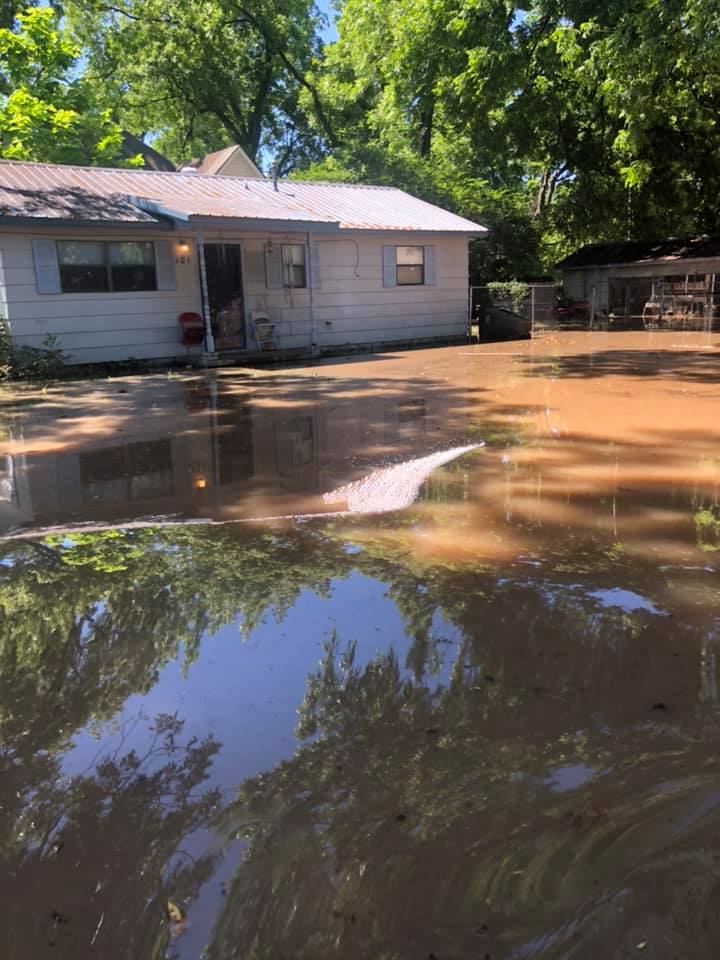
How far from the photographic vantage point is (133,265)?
15.0 m

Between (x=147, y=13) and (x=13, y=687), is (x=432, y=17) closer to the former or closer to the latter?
(x=147, y=13)

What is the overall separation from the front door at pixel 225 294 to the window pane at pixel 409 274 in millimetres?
4413

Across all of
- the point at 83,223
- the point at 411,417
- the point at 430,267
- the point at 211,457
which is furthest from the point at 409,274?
the point at 211,457

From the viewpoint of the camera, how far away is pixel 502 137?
24.5 meters

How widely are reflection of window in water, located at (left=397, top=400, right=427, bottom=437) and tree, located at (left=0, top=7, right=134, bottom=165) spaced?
19401mm

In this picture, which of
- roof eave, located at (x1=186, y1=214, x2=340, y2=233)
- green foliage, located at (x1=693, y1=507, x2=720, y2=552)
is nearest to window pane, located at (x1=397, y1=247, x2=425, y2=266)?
roof eave, located at (x1=186, y1=214, x2=340, y2=233)

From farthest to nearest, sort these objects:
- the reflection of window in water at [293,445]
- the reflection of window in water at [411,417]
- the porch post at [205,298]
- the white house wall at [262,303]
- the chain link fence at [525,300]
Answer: the chain link fence at [525,300] < the porch post at [205,298] < the white house wall at [262,303] < the reflection of window in water at [411,417] < the reflection of window in water at [293,445]

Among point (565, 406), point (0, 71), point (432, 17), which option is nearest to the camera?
point (565, 406)

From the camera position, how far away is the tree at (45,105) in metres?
22.9

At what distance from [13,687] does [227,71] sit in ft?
127

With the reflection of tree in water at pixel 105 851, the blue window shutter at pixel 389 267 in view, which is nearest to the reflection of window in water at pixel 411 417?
the reflection of tree in water at pixel 105 851

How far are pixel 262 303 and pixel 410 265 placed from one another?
14.4ft

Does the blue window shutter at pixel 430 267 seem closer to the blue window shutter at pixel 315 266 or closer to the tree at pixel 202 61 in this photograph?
the blue window shutter at pixel 315 266

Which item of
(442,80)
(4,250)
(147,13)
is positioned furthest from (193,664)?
(147,13)
